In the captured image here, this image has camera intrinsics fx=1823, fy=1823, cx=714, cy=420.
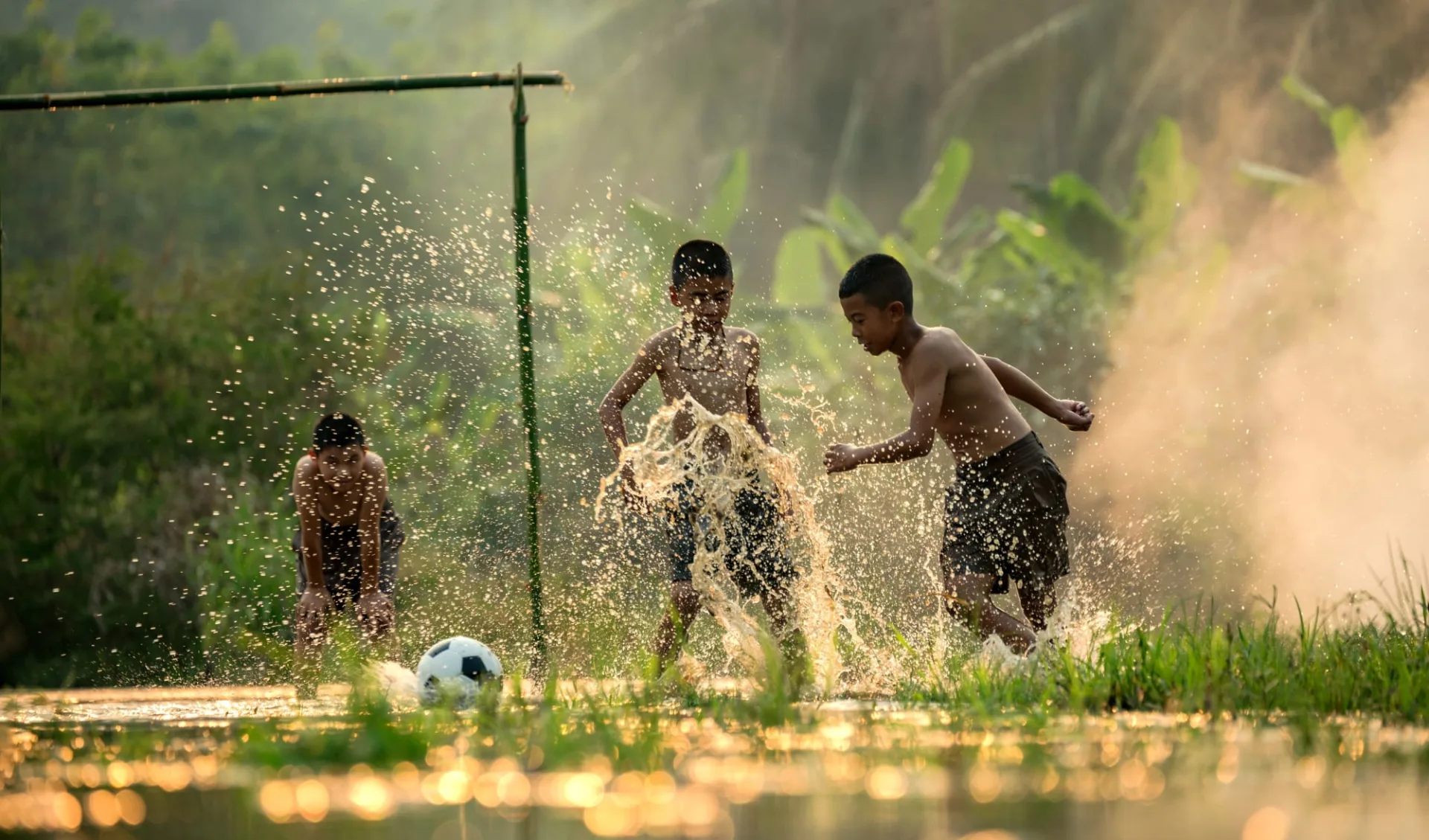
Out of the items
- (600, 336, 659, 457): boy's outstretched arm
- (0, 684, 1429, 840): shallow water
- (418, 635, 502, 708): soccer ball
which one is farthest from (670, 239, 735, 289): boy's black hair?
(0, 684, 1429, 840): shallow water

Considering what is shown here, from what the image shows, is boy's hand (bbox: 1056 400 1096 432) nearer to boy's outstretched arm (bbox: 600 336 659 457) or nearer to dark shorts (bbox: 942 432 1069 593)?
dark shorts (bbox: 942 432 1069 593)

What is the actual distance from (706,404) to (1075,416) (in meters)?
1.50

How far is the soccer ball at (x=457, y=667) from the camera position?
649 cm

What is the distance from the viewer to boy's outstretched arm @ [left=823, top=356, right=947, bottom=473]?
660 centimetres

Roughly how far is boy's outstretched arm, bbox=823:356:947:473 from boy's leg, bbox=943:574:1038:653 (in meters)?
0.51

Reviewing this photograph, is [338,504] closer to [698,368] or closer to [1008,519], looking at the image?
[698,368]

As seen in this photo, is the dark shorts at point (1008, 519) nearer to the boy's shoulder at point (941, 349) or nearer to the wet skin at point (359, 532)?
the boy's shoulder at point (941, 349)

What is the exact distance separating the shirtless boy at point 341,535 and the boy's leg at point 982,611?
8.70 feet

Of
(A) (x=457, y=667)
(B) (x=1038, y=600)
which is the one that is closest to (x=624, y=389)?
(A) (x=457, y=667)

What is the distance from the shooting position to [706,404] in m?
7.54

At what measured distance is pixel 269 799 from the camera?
372 cm

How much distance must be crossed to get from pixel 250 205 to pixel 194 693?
1768cm

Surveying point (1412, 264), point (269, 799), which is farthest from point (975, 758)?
point (1412, 264)

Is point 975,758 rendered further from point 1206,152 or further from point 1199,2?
point 1199,2
